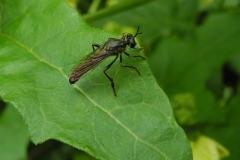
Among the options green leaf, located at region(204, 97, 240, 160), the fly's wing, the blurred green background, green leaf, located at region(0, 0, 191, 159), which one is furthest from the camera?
green leaf, located at region(204, 97, 240, 160)

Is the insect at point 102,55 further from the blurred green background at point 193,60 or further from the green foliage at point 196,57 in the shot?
the green foliage at point 196,57

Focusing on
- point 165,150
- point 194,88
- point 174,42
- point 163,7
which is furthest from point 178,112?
point 163,7

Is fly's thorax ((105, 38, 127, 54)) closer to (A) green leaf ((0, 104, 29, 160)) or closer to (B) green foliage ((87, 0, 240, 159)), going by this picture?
(B) green foliage ((87, 0, 240, 159))

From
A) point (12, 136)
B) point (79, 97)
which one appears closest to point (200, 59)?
point (12, 136)

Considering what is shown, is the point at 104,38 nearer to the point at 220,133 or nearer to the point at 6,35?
the point at 6,35

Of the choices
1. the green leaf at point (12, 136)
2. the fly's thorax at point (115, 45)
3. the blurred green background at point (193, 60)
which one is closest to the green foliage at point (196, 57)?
the blurred green background at point (193, 60)

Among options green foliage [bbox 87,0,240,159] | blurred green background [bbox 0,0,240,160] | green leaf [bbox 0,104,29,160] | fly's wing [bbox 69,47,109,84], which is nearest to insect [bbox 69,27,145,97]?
fly's wing [bbox 69,47,109,84]

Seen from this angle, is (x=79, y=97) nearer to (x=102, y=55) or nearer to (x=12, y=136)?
(x=102, y=55)
